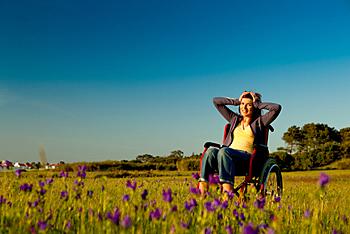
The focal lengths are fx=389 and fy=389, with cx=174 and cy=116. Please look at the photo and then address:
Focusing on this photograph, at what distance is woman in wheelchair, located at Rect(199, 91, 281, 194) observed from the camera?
5023mm

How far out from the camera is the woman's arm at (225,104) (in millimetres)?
6266

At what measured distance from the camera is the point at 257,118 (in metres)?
5.89

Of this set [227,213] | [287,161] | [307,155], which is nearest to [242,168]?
[227,213]

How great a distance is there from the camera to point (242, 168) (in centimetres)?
548

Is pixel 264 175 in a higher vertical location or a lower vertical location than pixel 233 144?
lower

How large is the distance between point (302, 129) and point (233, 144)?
4570 centimetres

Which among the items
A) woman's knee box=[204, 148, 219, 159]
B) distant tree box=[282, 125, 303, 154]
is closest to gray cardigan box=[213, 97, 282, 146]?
woman's knee box=[204, 148, 219, 159]

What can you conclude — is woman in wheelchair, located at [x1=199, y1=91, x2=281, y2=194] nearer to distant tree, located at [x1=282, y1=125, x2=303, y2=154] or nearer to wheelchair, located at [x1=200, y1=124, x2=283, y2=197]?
wheelchair, located at [x1=200, y1=124, x2=283, y2=197]

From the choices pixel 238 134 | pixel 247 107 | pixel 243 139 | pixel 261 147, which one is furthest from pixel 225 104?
pixel 261 147

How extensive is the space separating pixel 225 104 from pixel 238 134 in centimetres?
65

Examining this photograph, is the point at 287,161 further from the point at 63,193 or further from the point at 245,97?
the point at 63,193

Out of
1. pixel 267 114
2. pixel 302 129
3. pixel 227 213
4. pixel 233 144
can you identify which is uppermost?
pixel 302 129

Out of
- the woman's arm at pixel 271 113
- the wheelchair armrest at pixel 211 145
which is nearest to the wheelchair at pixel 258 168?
the wheelchair armrest at pixel 211 145

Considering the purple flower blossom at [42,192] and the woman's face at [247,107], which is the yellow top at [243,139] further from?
the purple flower blossom at [42,192]
